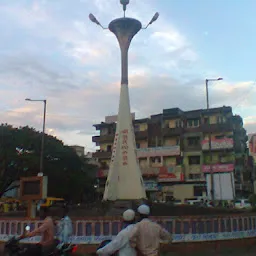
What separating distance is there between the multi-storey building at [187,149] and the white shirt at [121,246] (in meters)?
40.3

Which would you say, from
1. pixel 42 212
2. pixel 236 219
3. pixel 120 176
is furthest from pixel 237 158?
pixel 42 212

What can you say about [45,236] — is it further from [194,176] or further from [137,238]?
[194,176]

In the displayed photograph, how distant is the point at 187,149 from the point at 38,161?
20.1 m

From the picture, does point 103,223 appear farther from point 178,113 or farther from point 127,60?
point 178,113

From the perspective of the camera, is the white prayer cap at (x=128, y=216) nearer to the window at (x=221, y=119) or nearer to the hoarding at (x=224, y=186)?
the hoarding at (x=224, y=186)

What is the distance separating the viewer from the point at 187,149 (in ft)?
162

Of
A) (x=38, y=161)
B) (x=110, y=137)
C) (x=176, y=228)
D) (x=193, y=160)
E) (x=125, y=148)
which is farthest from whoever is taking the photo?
(x=110, y=137)

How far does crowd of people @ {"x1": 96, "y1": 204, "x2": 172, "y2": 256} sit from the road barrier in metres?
6.81

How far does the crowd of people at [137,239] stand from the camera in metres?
4.72

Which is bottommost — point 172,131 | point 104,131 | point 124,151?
point 124,151

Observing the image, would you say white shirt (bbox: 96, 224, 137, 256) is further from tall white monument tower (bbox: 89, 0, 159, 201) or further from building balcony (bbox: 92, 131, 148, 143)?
building balcony (bbox: 92, 131, 148, 143)

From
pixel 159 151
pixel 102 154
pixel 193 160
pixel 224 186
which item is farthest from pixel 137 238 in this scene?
pixel 102 154

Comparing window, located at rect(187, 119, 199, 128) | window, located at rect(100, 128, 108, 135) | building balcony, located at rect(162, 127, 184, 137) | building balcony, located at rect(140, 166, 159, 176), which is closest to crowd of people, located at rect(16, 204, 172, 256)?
building balcony, located at rect(140, 166, 159, 176)

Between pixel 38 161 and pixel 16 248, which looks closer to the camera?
pixel 16 248
